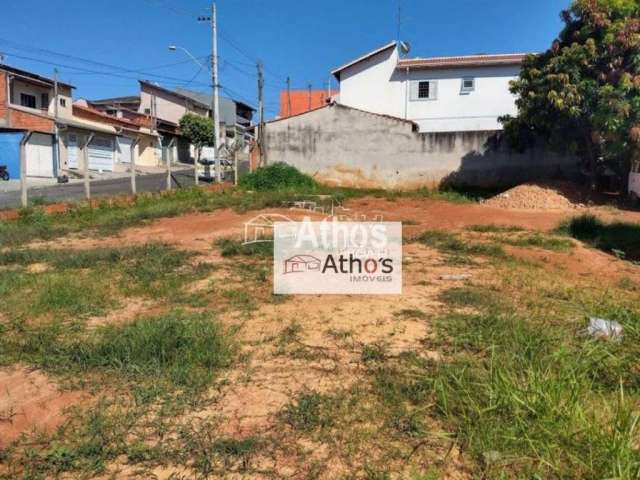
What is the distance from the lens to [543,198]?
42.0 ft

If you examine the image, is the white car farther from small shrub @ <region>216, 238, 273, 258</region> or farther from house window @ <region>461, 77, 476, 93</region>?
small shrub @ <region>216, 238, 273, 258</region>

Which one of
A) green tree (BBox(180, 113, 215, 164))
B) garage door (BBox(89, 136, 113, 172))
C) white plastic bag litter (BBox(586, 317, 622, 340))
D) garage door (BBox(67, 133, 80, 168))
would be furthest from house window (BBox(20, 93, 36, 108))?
white plastic bag litter (BBox(586, 317, 622, 340))

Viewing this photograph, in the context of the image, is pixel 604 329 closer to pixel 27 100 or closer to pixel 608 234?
pixel 608 234

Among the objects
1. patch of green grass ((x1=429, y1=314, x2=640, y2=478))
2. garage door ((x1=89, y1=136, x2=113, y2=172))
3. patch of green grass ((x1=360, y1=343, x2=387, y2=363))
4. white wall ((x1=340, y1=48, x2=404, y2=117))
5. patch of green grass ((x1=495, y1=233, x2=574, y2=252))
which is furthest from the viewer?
garage door ((x1=89, y1=136, x2=113, y2=172))

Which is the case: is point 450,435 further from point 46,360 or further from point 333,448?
point 46,360

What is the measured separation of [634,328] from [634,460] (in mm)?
1827

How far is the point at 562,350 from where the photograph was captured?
3.04 metres

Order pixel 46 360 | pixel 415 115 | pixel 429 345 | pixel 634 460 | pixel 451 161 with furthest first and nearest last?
1. pixel 415 115
2. pixel 451 161
3. pixel 429 345
4. pixel 46 360
5. pixel 634 460

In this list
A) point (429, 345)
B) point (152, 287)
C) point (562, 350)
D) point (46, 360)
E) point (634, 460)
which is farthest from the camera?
point (152, 287)

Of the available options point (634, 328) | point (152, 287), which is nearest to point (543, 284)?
point (634, 328)

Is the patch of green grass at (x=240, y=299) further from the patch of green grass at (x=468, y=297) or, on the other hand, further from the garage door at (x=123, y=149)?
the garage door at (x=123, y=149)

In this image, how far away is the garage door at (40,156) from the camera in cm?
2187

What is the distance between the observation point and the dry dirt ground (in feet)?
7.59

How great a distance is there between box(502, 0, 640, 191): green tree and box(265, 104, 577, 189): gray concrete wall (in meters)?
3.04
